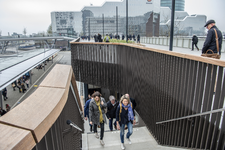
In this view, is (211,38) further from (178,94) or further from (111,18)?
(111,18)

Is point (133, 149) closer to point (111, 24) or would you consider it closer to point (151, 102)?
point (151, 102)

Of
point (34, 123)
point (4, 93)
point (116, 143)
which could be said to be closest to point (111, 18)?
point (4, 93)

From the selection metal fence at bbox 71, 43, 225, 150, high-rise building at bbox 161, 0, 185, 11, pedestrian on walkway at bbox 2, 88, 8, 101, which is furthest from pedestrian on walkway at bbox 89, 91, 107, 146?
high-rise building at bbox 161, 0, 185, 11

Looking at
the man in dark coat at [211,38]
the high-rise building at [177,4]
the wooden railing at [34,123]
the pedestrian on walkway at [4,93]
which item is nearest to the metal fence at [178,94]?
the man in dark coat at [211,38]

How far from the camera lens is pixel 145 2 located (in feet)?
270

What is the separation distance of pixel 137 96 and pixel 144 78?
1.44 meters

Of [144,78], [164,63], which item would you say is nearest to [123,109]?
[164,63]

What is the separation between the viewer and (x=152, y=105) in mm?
6531

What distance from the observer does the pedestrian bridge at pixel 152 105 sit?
1250 mm

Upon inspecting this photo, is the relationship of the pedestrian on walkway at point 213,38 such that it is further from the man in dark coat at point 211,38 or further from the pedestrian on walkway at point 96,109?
the pedestrian on walkway at point 96,109

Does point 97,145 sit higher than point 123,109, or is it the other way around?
point 123,109

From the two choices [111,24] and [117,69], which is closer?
[117,69]

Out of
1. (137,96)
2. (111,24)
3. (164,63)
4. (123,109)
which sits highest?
(111,24)

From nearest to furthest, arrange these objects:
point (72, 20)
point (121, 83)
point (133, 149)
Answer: point (133, 149), point (121, 83), point (72, 20)
